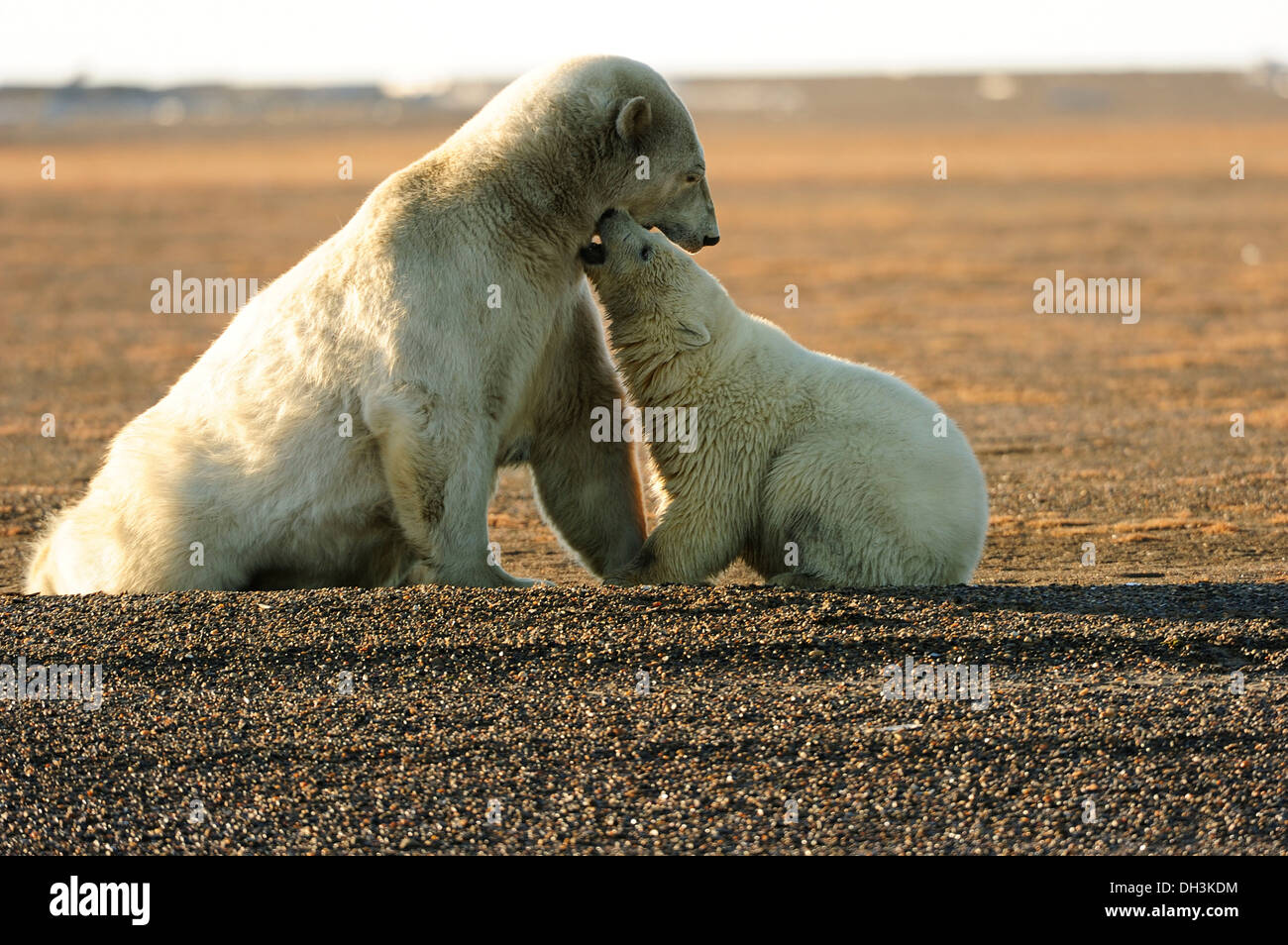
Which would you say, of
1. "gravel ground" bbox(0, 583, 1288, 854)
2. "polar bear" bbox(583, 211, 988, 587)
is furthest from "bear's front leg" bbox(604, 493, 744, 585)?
"gravel ground" bbox(0, 583, 1288, 854)

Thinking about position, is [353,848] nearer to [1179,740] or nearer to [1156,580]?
[1179,740]

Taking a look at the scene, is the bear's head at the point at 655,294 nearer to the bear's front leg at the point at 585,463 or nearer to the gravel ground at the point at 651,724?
the bear's front leg at the point at 585,463

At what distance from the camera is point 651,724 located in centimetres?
601

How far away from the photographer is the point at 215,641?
22.5 ft

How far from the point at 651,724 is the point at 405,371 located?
6.13 feet

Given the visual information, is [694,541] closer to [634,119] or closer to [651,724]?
[651,724]

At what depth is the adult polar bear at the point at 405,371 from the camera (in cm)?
702

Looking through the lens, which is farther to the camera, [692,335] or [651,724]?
[692,335]

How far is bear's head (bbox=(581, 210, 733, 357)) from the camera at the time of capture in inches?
295

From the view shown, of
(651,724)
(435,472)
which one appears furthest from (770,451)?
(651,724)

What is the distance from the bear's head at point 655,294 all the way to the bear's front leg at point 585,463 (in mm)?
192

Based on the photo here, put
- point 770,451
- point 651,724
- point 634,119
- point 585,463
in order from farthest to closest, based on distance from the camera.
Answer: point 585,463, point 770,451, point 634,119, point 651,724

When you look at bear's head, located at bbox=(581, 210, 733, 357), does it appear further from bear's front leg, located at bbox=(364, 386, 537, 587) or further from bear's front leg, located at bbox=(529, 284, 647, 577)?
bear's front leg, located at bbox=(364, 386, 537, 587)

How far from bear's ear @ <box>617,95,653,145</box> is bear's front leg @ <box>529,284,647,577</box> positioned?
2.58ft
